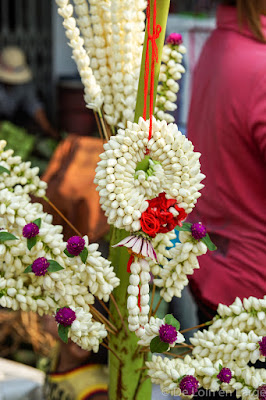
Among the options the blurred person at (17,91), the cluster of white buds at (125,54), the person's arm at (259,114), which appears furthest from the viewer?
the blurred person at (17,91)

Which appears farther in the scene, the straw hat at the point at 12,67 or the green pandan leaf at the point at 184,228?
the straw hat at the point at 12,67

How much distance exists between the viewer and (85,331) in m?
0.71

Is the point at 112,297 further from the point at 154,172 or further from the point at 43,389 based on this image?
the point at 43,389

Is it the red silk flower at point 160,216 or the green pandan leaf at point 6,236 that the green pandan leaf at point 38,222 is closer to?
the green pandan leaf at point 6,236

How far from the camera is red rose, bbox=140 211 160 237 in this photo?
658 mm

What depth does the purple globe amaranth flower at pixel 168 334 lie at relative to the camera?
0.66 meters

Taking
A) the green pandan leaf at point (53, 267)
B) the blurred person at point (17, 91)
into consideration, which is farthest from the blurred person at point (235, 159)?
the blurred person at point (17, 91)

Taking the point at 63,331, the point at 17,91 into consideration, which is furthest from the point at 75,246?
the point at 17,91

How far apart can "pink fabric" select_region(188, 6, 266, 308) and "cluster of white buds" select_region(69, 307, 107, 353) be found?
0.37 meters

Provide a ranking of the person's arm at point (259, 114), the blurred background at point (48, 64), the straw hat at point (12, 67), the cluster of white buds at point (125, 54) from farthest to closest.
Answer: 1. the straw hat at point (12, 67)
2. the blurred background at point (48, 64)
3. the person's arm at point (259, 114)
4. the cluster of white buds at point (125, 54)

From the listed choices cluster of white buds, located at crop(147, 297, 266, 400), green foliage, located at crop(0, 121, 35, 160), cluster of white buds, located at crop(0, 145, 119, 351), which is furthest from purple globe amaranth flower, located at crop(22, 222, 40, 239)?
green foliage, located at crop(0, 121, 35, 160)

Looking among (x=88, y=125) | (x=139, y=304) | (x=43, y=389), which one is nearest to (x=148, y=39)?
(x=139, y=304)

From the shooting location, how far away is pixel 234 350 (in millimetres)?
719

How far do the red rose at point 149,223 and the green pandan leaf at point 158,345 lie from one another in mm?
144
